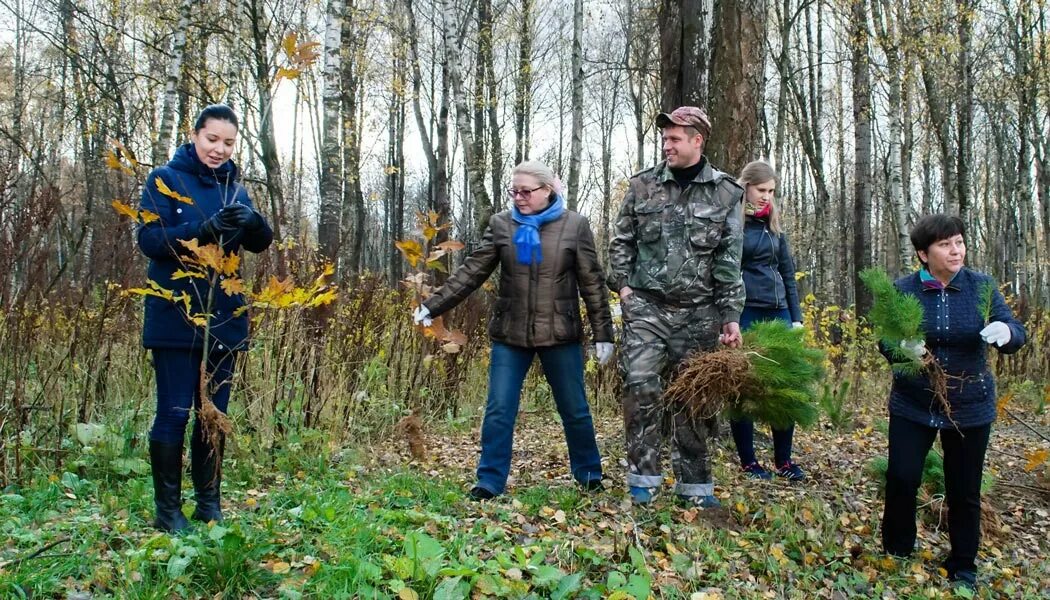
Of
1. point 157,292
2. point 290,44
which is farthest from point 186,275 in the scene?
point 290,44

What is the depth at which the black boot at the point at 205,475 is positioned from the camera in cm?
292

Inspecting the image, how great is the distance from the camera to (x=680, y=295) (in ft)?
11.6

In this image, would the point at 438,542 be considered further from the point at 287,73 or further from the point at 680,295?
the point at 287,73

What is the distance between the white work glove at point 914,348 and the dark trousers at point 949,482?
1.19 ft

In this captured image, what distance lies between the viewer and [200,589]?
232cm

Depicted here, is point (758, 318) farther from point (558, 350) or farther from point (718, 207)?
point (558, 350)

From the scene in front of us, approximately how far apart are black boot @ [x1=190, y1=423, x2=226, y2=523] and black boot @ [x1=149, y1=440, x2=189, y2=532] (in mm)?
88

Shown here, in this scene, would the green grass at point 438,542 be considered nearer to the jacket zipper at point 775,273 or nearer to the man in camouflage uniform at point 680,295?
the man in camouflage uniform at point 680,295

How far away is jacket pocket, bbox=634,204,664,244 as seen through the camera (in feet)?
11.8

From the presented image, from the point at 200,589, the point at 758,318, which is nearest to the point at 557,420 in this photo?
the point at 758,318

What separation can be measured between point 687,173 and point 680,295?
62 centimetres

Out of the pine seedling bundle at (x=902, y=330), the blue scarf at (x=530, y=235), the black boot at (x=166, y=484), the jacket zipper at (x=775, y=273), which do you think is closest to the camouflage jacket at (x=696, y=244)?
the blue scarf at (x=530, y=235)

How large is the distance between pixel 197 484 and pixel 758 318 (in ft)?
10.4

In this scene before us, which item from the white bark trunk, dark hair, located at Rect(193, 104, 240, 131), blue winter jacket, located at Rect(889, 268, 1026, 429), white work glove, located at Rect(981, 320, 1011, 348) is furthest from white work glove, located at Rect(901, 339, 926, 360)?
the white bark trunk
